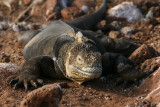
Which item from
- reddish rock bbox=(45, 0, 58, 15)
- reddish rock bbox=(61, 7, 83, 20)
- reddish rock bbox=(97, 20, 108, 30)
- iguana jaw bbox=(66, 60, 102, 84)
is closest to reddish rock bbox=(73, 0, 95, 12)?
reddish rock bbox=(61, 7, 83, 20)

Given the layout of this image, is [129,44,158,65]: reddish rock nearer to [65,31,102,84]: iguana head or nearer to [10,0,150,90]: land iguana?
[10,0,150,90]: land iguana

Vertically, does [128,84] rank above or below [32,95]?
below

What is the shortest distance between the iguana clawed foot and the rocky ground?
101 millimetres

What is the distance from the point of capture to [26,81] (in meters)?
4.89

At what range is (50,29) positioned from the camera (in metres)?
7.14

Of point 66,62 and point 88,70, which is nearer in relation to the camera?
point 88,70

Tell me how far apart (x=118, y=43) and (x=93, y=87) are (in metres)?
2.34

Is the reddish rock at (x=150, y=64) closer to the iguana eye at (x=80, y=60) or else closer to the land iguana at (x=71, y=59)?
the land iguana at (x=71, y=59)

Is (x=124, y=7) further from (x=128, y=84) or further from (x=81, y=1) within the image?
(x=128, y=84)

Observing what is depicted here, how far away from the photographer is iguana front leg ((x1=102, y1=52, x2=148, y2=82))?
5.10 metres

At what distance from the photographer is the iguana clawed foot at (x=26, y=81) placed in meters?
4.83

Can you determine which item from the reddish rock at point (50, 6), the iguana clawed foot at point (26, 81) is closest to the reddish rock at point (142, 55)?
the iguana clawed foot at point (26, 81)

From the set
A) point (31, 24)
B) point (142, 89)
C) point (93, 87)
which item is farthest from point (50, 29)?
point (142, 89)

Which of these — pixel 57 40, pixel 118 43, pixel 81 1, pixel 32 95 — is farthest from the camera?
pixel 81 1
